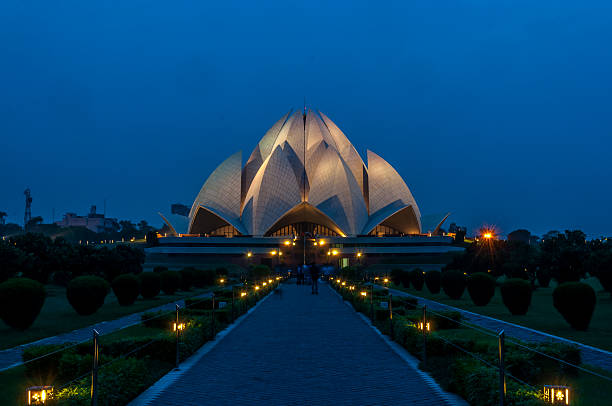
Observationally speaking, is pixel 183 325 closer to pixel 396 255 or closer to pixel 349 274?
pixel 349 274

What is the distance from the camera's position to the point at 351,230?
63844 mm

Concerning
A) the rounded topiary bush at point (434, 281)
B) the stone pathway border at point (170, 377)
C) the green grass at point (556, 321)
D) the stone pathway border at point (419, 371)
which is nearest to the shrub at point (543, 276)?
the green grass at point (556, 321)

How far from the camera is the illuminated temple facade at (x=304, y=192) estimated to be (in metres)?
63.6

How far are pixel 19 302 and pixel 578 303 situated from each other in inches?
570

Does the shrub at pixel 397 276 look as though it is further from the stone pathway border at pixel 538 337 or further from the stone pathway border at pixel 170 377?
the stone pathway border at pixel 170 377

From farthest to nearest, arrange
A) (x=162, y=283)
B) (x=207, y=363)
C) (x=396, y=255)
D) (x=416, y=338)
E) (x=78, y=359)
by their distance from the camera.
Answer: (x=396, y=255)
(x=162, y=283)
(x=416, y=338)
(x=207, y=363)
(x=78, y=359)

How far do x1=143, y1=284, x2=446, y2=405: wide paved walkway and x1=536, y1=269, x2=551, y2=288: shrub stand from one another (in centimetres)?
2018

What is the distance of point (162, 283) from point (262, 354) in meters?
19.0

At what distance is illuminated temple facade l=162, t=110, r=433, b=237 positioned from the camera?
63594 mm

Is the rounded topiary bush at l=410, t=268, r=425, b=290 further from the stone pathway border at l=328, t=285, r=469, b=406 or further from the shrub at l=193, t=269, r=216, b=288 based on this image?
the stone pathway border at l=328, t=285, r=469, b=406

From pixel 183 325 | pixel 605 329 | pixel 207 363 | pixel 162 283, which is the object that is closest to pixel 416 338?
pixel 207 363

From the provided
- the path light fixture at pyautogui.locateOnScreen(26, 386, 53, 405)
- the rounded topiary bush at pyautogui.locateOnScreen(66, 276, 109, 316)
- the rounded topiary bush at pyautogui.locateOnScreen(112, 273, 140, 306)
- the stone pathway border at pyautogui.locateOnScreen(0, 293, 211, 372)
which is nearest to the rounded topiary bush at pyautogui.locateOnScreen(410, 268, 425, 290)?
the rounded topiary bush at pyautogui.locateOnScreen(112, 273, 140, 306)

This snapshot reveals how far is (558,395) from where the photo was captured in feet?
16.5

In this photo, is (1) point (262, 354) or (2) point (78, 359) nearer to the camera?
(2) point (78, 359)
